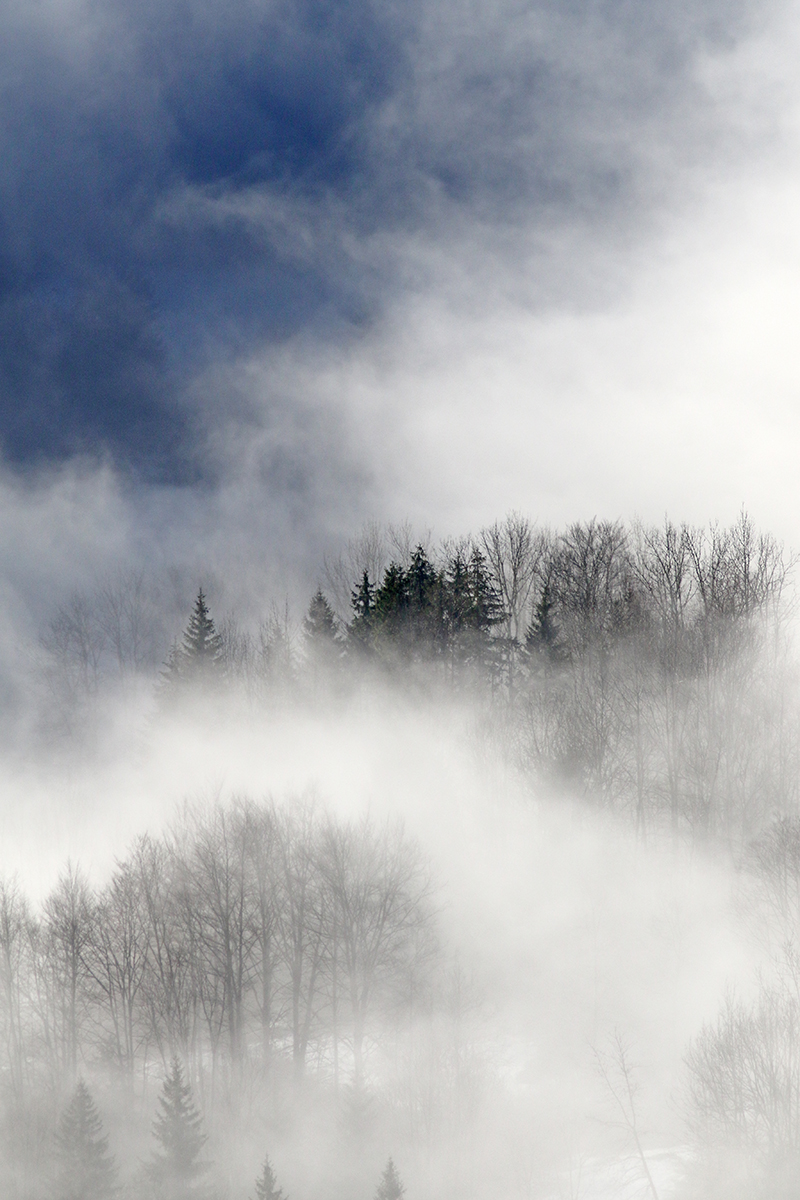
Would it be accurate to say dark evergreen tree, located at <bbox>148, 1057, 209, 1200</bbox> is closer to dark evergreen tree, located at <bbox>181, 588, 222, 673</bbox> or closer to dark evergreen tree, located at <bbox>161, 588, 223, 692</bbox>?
dark evergreen tree, located at <bbox>161, 588, 223, 692</bbox>

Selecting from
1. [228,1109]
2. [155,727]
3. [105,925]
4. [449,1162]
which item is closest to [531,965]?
[449,1162]

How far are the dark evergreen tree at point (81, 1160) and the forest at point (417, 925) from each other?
100 millimetres

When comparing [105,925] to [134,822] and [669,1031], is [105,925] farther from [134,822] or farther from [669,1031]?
[669,1031]

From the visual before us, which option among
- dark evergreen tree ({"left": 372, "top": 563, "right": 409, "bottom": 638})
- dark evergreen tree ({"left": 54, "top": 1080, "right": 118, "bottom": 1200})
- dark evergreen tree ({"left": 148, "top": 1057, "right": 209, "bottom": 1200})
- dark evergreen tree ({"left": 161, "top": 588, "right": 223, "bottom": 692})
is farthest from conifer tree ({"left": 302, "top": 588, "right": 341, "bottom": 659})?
dark evergreen tree ({"left": 54, "top": 1080, "right": 118, "bottom": 1200})

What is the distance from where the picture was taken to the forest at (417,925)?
138 feet

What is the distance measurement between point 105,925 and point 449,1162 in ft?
70.1

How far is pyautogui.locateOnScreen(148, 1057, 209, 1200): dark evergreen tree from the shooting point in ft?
138

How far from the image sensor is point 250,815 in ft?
188

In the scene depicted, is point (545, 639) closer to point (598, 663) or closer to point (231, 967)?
point (598, 663)

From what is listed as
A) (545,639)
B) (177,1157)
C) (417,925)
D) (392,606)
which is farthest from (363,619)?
(177,1157)

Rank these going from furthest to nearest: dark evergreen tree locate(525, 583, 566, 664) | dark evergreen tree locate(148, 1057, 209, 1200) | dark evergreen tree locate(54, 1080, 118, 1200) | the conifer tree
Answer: the conifer tree
dark evergreen tree locate(525, 583, 566, 664)
dark evergreen tree locate(148, 1057, 209, 1200)
dark evergreen tree locate(54, 1080, 118, 1200)

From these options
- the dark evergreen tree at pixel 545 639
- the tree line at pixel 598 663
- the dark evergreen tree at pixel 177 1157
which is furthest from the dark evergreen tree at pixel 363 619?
the dark evergreen tree at pixel 177 1157

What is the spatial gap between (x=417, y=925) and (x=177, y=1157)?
14375mm

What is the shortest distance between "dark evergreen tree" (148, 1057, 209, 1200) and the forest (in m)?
0.11
